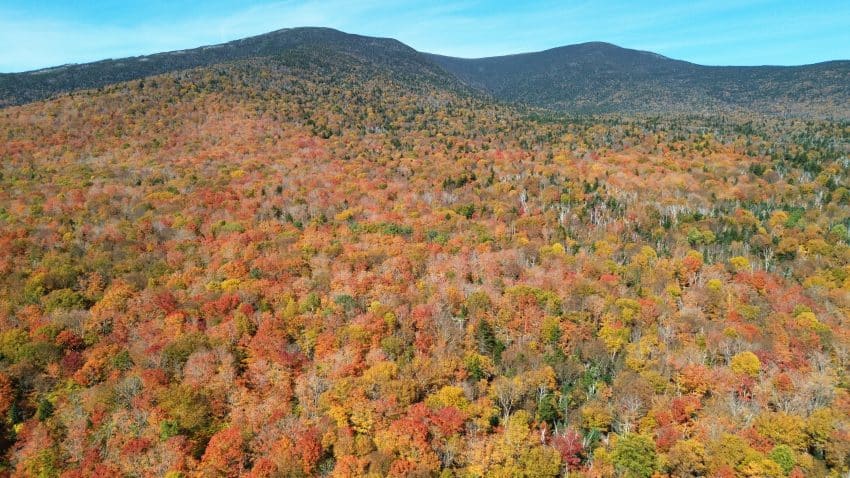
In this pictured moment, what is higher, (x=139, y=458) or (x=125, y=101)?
(x=125, y=101)

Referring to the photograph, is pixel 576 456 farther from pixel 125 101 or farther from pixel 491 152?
pixel 125 101

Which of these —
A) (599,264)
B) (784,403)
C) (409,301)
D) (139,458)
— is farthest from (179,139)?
(784,403)

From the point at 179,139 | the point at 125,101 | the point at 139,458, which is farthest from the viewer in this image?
the point at 125,101

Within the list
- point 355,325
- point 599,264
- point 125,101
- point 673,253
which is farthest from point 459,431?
point 125,101

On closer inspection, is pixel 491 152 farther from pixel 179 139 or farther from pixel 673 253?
pixel 179 139

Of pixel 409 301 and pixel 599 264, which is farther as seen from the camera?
pixel 599 264

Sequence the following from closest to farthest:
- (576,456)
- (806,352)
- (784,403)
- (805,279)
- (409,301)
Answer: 1. (576,456)
2. (784,403)
3. (806,352)
4. (409,301)
5. (805,279)

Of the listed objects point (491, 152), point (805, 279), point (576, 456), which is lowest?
point (576, 456)
